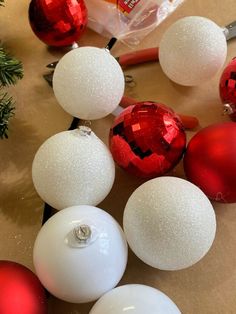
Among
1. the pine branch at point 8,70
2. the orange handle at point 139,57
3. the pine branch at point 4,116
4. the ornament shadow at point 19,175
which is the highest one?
the pine branch at point 8,70

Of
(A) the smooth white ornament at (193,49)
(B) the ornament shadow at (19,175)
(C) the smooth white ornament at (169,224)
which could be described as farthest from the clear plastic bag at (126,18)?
(C) the smooth white ornament at (169,224)

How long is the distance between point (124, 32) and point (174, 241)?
40cm

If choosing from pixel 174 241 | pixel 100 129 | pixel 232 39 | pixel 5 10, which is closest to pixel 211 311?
pixel 174 241

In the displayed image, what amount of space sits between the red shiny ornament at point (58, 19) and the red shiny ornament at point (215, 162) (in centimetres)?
28

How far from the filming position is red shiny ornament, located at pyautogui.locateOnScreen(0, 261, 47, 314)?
433mm

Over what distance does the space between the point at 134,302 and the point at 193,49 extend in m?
0.35

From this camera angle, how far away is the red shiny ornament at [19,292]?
0.43 metres

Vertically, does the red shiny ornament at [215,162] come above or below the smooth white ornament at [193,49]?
below

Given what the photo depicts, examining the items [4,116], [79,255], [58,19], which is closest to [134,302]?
[79,255]

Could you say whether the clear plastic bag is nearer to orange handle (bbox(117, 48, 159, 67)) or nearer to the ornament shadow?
orange handle (bbox(117, 48, 159, 67))

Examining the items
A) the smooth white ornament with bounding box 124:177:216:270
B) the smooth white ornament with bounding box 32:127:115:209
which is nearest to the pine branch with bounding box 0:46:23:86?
the smooth white ornament with bounding box 32:127:115:209

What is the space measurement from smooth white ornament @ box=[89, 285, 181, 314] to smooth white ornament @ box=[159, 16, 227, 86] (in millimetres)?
313

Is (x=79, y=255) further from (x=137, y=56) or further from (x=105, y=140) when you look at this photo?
(x=137, y=56)

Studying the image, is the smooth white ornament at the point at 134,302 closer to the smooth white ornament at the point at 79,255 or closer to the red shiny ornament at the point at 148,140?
the smooth white ornament at the point at 79,255
